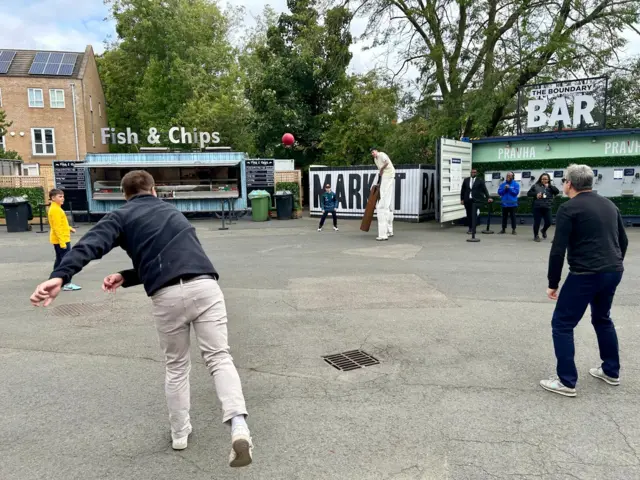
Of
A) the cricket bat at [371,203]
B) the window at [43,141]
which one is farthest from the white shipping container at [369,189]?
the window at [43,141]

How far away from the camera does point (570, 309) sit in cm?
385

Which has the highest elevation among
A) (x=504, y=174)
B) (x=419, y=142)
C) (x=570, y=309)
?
(x=419, y=142)

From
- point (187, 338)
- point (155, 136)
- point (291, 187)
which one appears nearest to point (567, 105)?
point (291, 187)

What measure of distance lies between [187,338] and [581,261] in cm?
297

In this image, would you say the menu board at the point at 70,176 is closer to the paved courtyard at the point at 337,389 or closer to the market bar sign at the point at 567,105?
the paved courtyard at the point at 337,389

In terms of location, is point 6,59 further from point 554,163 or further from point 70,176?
point 554,163

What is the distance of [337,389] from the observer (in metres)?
4.03

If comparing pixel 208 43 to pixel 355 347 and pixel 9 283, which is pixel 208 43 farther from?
pixel 355 347

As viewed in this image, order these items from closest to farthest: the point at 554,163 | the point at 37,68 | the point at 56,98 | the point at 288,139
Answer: the point at 554,163
the point at 288,139
the point at 56,98
the point at 37,68

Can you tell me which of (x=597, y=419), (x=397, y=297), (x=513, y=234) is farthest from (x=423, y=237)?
(x=597, y=419)

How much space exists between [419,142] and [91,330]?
1633 cm

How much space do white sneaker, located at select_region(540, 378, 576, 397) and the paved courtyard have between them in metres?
0.06

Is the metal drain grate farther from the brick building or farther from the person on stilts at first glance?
the brick building

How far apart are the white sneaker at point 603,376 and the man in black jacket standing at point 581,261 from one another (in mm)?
405
